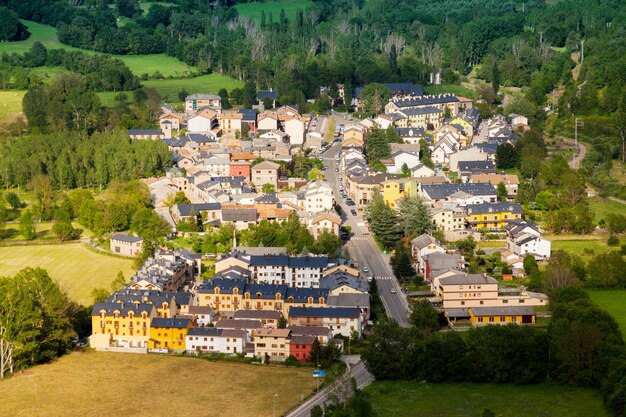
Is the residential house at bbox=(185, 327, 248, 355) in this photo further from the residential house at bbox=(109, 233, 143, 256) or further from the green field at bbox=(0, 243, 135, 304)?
the residential house at bbox=(109, 233, 143, 256)

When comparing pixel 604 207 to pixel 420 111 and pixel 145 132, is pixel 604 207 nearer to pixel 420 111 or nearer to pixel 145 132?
pixel 420 111

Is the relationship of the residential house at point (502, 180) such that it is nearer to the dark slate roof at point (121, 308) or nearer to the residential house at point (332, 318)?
the residential house at point (332, 318)

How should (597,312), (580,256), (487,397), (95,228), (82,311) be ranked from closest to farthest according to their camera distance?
(487,397) < (597,312) < (82,311) < (580,256) < (95,228)

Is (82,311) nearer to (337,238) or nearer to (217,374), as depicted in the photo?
(217,374)

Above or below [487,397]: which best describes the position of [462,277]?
above

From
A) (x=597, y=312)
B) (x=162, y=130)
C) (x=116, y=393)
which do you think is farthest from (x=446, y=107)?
(x=116, y=393)

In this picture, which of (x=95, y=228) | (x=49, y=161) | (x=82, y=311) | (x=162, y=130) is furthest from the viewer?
(x=162, y=130)
